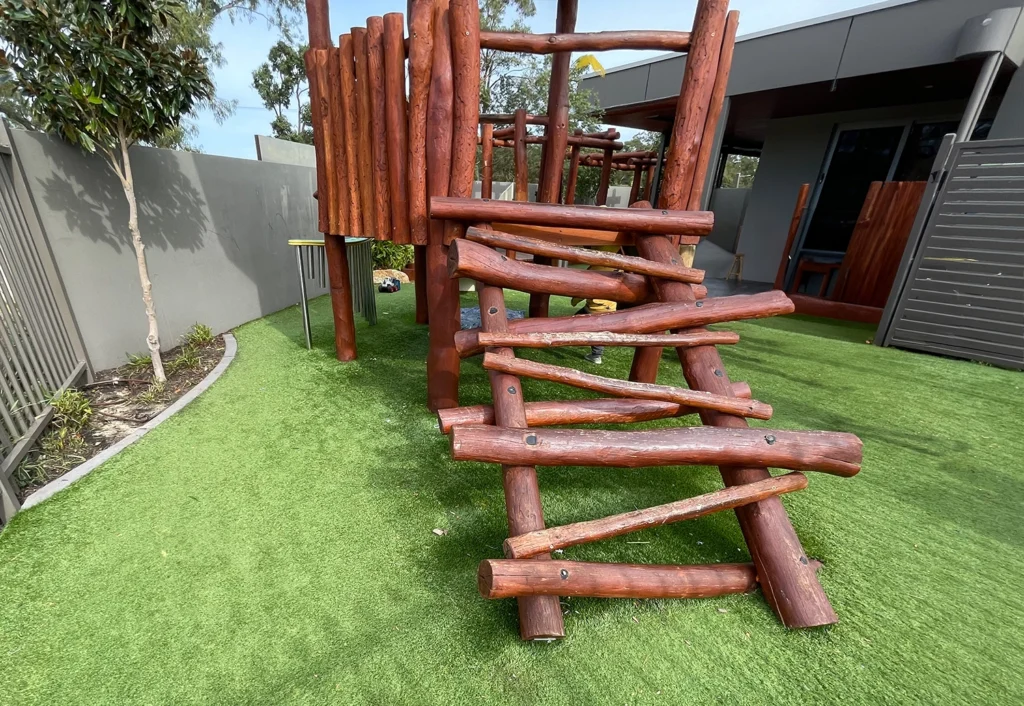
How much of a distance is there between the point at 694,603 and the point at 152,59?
5017mm

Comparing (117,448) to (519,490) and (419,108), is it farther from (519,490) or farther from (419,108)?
(419,108)

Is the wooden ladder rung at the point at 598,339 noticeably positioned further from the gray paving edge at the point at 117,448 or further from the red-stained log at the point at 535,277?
the gray paving edge at the point at 117,448

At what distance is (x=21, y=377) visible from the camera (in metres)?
2.53

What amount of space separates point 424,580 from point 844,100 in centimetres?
1076

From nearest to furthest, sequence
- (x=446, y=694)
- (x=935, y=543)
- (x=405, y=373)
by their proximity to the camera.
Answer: (x=446, y=694)
(x=935, y=543)
(x=405, y=373)

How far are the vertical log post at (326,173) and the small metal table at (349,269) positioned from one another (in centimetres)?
18

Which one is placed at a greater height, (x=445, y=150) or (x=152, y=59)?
(x=152, y=59)

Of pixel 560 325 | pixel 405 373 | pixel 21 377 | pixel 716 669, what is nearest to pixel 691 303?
pixel 560 325

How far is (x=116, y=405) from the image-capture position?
315 centimetres

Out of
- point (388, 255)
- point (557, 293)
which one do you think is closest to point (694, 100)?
point (557, 293)

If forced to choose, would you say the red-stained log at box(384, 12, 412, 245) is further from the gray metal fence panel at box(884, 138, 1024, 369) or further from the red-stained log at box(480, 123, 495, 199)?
the gray metal fence panel at box(884, 138, 1024, 369)

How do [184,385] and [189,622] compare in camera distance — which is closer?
[189,622]

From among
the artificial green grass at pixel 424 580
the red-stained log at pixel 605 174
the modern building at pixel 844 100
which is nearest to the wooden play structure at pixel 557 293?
the artificial green grass at pixel 424 580

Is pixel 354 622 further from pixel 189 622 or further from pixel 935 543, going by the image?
pixel 935 543
